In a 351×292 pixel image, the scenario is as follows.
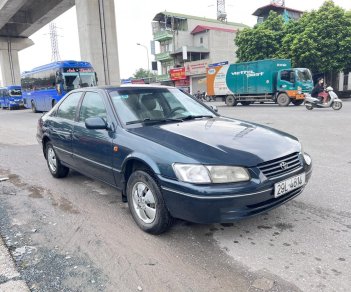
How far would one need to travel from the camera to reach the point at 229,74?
22984mm

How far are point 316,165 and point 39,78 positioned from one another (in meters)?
22.1

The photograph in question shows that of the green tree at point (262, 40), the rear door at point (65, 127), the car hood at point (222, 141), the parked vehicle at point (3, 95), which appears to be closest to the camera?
the car hood at point (222, 141)

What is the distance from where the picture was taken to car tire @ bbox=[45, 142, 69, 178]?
5.33 m

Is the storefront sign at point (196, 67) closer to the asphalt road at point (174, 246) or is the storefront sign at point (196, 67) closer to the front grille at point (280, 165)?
the asphalt road at point (174, 246)

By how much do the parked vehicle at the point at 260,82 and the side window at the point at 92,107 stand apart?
56.4ft

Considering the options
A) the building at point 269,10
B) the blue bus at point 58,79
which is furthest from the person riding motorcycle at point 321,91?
the building at point 269,10

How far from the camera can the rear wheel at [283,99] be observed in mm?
19500

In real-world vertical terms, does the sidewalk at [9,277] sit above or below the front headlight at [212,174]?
below

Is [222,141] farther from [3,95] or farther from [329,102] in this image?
[3,95]

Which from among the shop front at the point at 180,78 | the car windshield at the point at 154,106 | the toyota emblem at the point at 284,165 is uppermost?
the shop front at the point at 180,78

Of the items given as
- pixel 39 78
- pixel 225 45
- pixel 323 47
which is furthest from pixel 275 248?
pixel 225 45

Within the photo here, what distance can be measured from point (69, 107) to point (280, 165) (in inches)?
130

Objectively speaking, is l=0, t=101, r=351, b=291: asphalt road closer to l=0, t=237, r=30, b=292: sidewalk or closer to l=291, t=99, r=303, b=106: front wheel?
l=0, t=237, r=30, b=292: sidewalk

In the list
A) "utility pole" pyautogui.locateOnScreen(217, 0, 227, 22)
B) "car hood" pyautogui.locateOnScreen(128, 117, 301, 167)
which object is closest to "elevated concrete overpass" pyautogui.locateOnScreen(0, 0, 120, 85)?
"car hood" pyautogui.locateOnScreen(128, 117, 301, 167)
